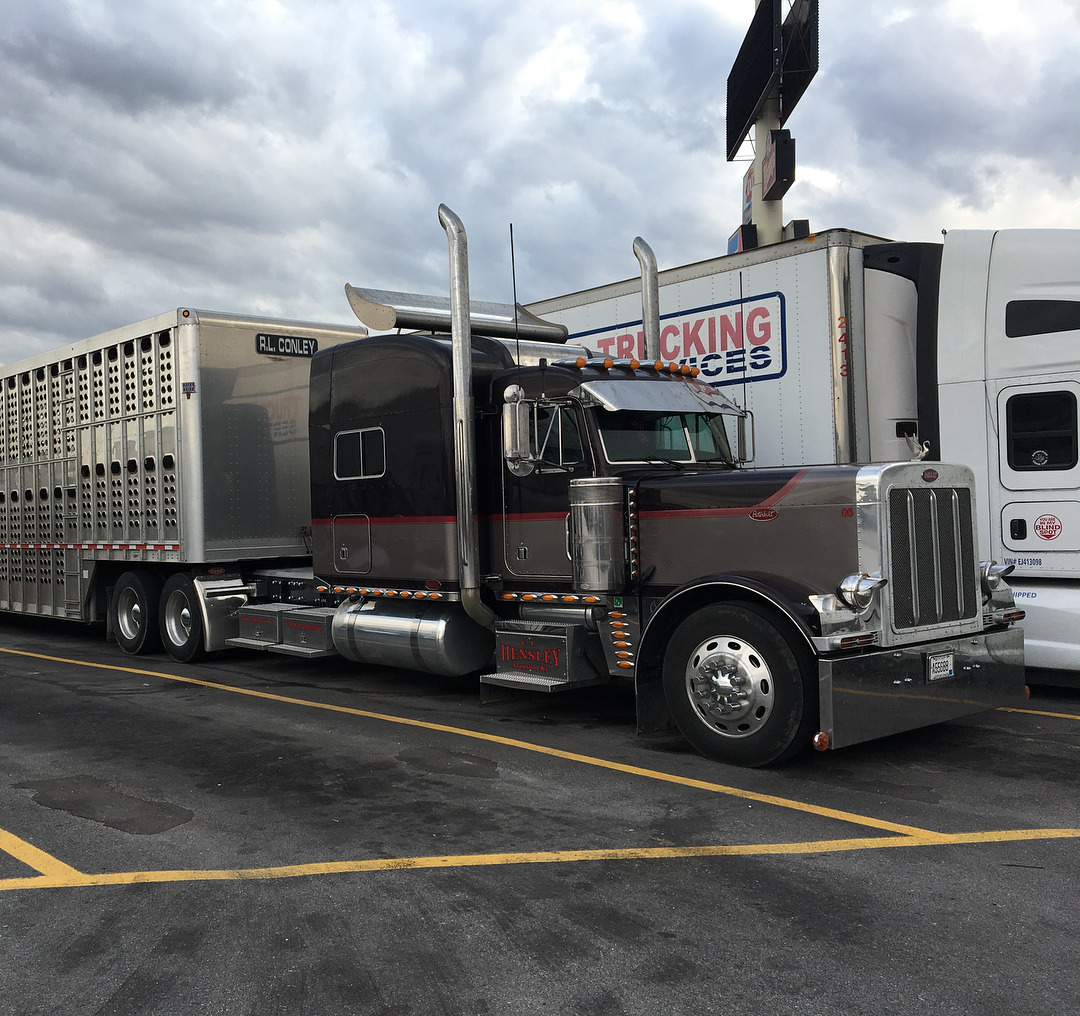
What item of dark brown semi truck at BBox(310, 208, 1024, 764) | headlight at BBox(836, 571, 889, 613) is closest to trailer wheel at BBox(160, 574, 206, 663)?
dark brown semi truck at BBox(310, 208, 1024, 764)

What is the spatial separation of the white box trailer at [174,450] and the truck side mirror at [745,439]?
17.8 feet

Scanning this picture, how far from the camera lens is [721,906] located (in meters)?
4.33

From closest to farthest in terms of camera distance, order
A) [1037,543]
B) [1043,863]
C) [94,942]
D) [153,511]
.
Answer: [94,942] → [1043,863] → [1037,543] → [153,511]

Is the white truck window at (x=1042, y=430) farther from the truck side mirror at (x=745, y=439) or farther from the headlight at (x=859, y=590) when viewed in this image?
the headlight at (x=859, y=590)

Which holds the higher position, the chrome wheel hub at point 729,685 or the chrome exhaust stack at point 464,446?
the chrome exhaust stack at point 464,446

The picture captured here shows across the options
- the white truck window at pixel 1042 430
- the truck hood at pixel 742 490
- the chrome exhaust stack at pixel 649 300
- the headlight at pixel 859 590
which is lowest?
the headlight at pixel 859 590

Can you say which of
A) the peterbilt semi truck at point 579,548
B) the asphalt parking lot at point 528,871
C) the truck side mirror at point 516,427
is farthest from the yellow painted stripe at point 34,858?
the truck side mirror at point 516,427

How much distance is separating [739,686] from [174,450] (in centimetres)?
748

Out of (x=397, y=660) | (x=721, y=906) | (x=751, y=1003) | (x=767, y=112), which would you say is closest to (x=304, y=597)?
(x=397, y=660)

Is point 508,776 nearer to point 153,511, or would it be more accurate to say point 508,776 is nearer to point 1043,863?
point 1043,863

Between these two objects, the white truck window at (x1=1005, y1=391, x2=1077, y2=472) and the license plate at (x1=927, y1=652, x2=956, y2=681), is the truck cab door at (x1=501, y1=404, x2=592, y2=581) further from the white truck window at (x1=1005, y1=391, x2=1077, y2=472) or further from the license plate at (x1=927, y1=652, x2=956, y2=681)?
the white truck window at (x1=1005, y1=391, x2=1077, y2=472)

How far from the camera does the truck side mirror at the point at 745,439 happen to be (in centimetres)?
866

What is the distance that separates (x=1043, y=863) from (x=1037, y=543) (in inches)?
173

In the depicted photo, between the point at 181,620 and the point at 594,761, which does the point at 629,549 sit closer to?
the point at 594,761
